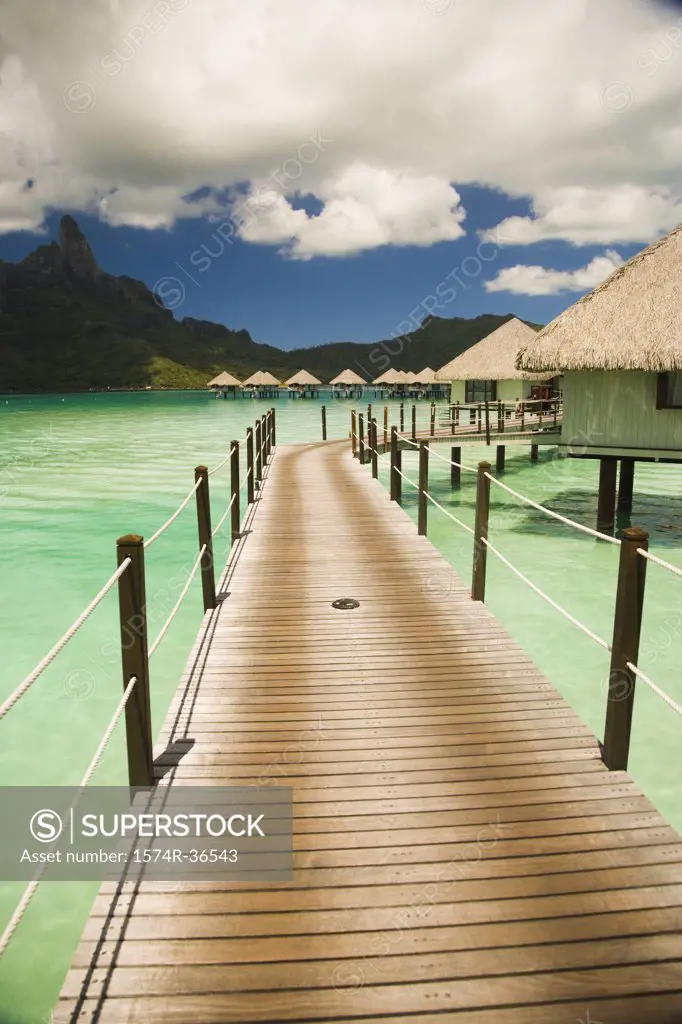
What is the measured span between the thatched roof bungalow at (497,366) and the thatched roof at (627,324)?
14.3m

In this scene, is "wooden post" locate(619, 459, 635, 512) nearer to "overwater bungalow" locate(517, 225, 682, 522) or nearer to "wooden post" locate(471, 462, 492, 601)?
"overwater bungalow" locate(517, 225, 682, 522)

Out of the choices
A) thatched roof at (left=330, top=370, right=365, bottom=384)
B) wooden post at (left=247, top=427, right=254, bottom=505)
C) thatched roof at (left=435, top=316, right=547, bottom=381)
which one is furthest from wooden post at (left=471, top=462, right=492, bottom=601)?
thatched roof at (left=330, top=370, right=365, bottom=384)

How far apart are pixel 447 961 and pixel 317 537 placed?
24.6ft

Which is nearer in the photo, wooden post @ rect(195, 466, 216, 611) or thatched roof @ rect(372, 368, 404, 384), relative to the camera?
wooden post @ rect(195, 466, 216, 611)

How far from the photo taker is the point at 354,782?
3.75 m

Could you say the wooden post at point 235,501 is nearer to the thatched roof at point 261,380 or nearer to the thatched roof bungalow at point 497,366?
the thatched roof bungalow at point 497,366

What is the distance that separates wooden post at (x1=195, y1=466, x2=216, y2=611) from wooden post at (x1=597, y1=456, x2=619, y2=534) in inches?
409

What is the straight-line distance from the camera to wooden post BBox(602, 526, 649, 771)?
11.7 ft

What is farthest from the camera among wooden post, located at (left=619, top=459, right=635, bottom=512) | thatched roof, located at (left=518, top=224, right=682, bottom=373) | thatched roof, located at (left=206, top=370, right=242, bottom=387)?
thatched roof, located at (left=206, top=370, right=242, bottom=387)

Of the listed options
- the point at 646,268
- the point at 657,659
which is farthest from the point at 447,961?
the point at 646,268

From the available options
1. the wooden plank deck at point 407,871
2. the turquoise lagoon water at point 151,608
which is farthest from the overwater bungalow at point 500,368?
the wooden plank deck at point 407,871

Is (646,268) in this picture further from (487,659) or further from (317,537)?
(487,659)

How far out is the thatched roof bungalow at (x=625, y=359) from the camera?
12312 millimetres

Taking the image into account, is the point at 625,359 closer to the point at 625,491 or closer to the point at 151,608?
the point at 625,491
